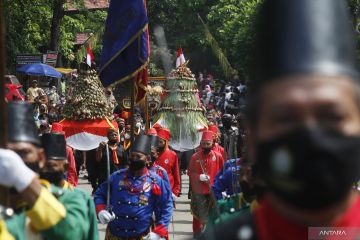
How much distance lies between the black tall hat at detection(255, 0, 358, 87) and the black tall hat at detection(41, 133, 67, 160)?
149 inches

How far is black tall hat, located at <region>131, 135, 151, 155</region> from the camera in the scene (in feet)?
29.7

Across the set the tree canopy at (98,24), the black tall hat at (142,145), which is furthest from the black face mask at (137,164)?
the tree canopy at (98,24)

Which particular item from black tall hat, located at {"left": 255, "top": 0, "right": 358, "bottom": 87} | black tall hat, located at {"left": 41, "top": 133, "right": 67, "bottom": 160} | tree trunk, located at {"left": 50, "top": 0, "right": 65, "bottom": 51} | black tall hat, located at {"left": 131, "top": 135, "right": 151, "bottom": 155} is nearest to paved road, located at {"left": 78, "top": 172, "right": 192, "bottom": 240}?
black tall hat, located at {"left": 131, "top": 135, "right": 151, "bottom": 155}

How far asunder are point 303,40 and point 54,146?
4.13 m

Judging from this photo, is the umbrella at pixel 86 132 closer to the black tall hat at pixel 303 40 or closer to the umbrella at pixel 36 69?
the umbrella at pixel 36 69

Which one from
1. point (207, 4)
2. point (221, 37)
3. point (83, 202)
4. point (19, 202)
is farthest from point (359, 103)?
point (207, 4)

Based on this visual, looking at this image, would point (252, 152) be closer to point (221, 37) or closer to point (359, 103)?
point (359, 103)

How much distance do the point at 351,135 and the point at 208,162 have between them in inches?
422

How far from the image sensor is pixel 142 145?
30.0 feet

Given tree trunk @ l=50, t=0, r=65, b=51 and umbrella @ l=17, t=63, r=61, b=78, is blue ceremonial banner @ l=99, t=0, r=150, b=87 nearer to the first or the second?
umbrella @ l=17, t=63, r=61, b=78

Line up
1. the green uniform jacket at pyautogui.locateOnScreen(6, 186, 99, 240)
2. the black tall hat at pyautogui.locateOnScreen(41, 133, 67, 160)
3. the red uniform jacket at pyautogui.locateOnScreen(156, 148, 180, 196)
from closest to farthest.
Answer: the green uniform jacket at pyautogui.locateOnScreen(6, 186, 99, 240) → the black tall hat at pyautogui.locateOnScreen(41, 133, 67, 160) → the red uniform jacket at pyautogui.locateOnScreen(156, 148, 180, 196)

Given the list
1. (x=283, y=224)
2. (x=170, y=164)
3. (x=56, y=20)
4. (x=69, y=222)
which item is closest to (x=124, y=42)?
(x=170, y=164)

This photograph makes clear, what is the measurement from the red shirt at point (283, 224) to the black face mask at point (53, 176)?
11.1ft

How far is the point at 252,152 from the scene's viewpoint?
232 cm
